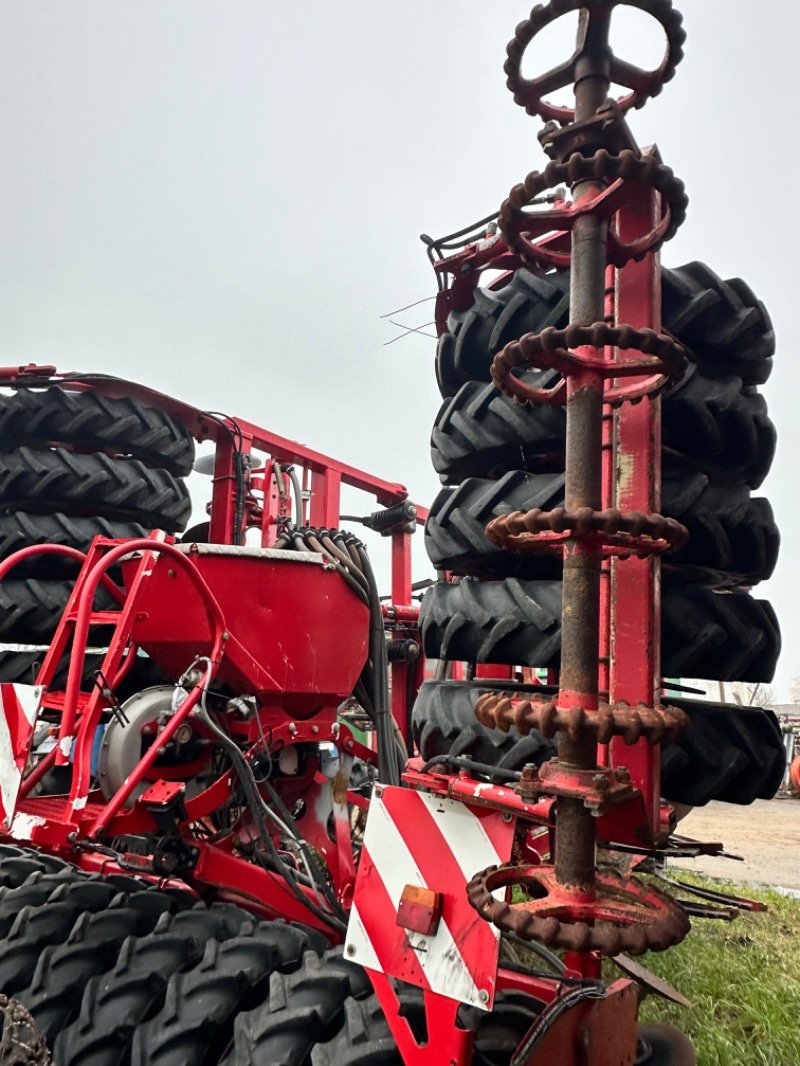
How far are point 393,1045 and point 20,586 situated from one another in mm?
2610

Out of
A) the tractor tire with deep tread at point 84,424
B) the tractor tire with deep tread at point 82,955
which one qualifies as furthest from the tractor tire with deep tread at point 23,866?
the tractor tire with deep tread at point 84,424

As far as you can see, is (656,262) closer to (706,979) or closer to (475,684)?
(475,684)

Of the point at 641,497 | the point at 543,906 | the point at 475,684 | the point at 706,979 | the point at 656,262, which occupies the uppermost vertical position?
the point at 656,262

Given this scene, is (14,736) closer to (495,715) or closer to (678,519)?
(495,715)

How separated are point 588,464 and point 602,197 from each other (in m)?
0.49

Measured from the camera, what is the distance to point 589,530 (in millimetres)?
1333

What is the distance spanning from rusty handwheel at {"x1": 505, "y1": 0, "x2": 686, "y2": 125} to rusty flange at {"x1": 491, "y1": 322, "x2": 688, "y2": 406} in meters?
0.56

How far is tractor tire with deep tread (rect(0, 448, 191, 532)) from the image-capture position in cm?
365

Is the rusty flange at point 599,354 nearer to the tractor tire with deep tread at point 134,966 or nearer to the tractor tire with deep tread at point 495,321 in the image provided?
the tractor tire with deep tread at point 495,321

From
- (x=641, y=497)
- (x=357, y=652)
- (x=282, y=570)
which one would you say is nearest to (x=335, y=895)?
(x=357, y=652)

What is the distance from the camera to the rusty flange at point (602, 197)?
1399 mm

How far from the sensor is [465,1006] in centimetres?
178

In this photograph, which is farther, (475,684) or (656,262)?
(475,684)

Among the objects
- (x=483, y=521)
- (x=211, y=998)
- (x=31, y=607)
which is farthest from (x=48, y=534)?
(x=483, y=521)
